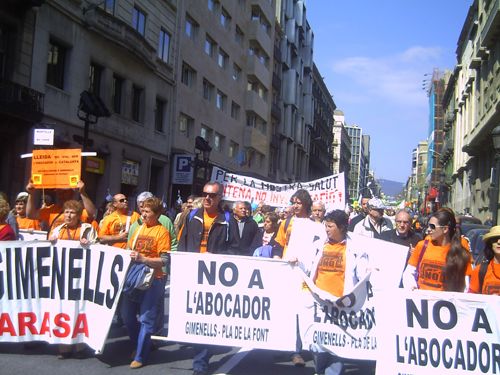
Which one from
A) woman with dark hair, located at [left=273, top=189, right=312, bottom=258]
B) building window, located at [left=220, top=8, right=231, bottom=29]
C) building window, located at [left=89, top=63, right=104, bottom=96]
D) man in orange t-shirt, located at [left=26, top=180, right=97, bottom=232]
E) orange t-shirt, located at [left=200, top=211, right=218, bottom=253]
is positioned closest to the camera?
orange t-shirt, located at [left=200, top=211, right=218, bottom=253]

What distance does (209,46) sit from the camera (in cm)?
3488

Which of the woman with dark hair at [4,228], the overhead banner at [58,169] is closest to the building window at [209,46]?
the overhead banner at [58,169]

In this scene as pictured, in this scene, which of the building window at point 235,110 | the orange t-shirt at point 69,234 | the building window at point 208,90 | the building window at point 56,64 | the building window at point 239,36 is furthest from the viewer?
the building window at point 239,36

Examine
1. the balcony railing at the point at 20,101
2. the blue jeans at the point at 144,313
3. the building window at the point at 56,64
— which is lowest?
the blue jeans at the point at 144,313

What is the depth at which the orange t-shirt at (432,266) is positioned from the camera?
5.61 metres

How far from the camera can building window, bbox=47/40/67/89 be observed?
63.8 ft

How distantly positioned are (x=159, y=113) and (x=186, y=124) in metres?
3.29

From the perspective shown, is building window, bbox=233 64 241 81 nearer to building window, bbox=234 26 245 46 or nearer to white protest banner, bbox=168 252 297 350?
building window, bbox=234 26 245 46

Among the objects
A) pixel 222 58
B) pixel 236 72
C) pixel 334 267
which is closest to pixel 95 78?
pixel 222 58

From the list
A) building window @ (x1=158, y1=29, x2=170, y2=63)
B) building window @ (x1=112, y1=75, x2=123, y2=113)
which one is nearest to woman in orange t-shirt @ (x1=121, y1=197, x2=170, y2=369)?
building window @ (x1=112, y1=75, x2=123, y2=113)

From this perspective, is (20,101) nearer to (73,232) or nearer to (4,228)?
(4,228)

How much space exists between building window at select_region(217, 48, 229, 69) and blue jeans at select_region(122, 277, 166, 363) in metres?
31.3

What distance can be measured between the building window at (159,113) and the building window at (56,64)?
802cm

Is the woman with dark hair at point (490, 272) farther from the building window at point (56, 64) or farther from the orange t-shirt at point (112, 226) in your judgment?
the building window at point (56, 64)
